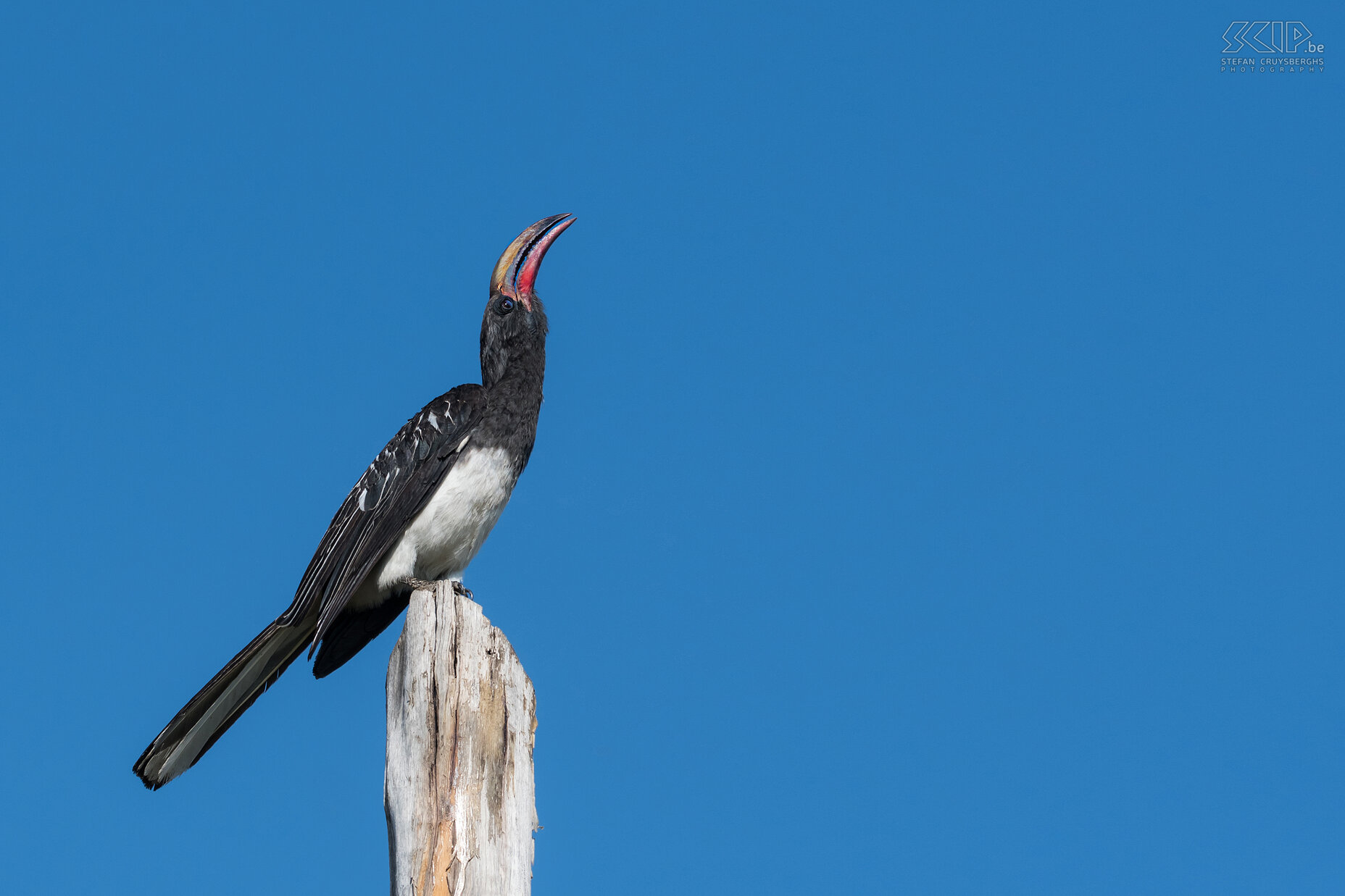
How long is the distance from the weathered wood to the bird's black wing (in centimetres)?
146

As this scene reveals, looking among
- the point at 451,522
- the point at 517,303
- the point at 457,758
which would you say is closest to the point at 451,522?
the point at 451,522

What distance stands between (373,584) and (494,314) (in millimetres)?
1657

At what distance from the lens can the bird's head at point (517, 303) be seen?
647 cm

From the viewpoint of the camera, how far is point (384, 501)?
5.79 metres

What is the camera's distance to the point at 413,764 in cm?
368

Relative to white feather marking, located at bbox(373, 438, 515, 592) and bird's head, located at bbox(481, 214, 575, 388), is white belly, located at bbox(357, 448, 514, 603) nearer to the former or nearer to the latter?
white feather marking, located at bbox(373, 438, 515, 592)

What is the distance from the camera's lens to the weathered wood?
11.5 ft

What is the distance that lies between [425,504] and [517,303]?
137 cm

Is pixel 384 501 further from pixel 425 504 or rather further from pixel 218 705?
pixel 218 705

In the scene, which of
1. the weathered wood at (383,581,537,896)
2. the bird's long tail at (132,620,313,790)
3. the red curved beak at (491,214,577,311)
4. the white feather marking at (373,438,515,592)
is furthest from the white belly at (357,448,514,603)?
the weathered wood at (383,581,537,896)

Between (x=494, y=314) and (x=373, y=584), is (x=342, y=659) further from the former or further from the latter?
(x=494, y=314)

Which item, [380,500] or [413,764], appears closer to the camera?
[413,764]

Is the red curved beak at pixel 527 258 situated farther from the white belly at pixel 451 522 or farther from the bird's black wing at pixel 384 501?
the white belly at pixel 451 522

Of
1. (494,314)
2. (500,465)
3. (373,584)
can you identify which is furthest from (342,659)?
(494,314)
